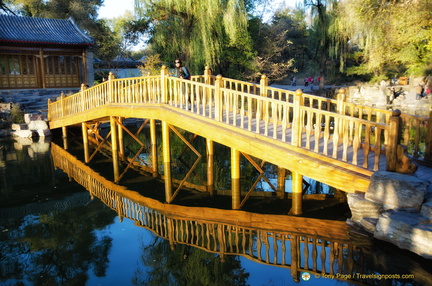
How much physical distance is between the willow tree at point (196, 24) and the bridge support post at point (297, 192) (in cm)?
1505

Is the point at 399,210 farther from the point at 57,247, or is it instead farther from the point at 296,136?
the point at 57,247

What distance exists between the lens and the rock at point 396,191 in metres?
5.73

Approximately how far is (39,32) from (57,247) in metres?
20.9

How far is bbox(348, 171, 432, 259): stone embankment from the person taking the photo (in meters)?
5.49

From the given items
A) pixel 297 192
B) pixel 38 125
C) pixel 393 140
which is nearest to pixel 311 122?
pixel 297 192

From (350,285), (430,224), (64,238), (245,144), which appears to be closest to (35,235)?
(64,238)

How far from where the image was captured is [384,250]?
232 inches

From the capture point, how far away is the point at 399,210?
5871 mm

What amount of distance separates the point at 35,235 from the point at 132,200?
92.9 inches

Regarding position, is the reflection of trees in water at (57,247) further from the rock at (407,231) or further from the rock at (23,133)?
the rock at (23,133)

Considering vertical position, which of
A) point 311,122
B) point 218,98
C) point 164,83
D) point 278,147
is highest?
point 164,83

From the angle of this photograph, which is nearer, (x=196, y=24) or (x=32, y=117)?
(x=32, y=117)

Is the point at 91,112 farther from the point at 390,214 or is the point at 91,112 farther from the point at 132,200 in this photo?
the point at 390,214

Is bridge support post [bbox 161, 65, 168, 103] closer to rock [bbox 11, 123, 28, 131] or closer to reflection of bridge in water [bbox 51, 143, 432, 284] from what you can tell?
reflection of bridge in water [bbox 51, 143, 432, 284]
